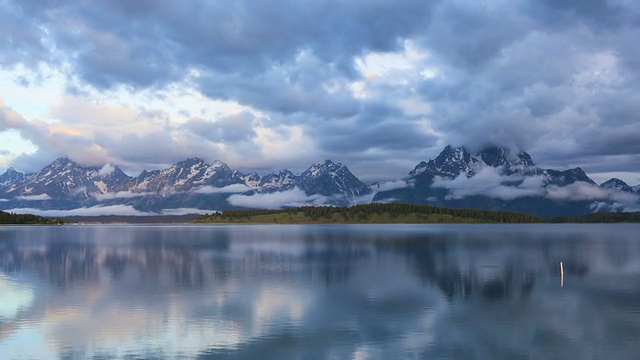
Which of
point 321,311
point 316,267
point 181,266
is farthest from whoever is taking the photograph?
point 181,266

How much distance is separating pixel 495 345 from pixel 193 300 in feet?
133

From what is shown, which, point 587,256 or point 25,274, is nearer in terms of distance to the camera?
point 25,274

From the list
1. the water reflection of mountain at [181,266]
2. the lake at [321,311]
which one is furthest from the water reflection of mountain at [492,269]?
the water reflection of mountain at [181,266]

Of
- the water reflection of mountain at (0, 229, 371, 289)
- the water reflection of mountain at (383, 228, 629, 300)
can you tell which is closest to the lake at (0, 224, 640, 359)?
the water reflection of mountain at (383, 228, 629, 300)

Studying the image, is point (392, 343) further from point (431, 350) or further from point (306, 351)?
point (306, 351)

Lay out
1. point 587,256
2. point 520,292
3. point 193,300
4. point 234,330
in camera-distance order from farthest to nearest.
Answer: point 587,256 < point 520,292 < point 193,300 < point 234,330

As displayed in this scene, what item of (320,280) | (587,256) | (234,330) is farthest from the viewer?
(587,256)

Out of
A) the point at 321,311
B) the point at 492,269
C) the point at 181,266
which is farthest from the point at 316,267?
the point at 321,311

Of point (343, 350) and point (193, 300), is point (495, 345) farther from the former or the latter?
point (193, 300)

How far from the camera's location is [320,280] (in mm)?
97000

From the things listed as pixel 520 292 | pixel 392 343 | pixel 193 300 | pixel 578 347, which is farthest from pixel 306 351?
pixel 520 292

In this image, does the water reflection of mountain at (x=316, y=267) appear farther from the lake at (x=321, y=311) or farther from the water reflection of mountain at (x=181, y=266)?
the lake at (x=321, y=311)

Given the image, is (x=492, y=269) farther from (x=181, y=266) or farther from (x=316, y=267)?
(x=181, y=266)

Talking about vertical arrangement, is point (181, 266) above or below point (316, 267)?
above
